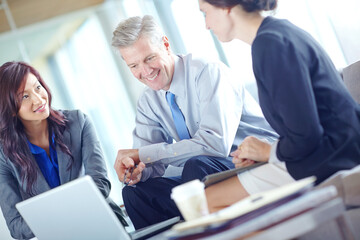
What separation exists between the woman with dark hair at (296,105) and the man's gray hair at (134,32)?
2.78 feet

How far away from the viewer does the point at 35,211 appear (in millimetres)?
1476

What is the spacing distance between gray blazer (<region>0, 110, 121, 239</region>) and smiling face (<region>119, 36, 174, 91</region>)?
0.50 metres

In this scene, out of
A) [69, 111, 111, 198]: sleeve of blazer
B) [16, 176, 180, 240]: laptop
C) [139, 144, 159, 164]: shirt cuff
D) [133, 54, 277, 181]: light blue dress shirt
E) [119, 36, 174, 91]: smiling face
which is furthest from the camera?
[69, 111, 111, 198]: sleeve of blazer

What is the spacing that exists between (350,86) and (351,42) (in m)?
0.89

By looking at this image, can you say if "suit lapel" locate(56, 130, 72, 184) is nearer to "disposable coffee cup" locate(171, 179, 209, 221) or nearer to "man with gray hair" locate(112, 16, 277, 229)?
"man with gray hair" locate(112, 16, 277, 229)

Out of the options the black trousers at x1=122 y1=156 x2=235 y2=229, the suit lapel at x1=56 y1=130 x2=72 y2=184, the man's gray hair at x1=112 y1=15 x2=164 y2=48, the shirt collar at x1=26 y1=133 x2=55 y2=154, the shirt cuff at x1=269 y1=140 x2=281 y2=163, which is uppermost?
the man's gray hair at x1=112 y1=15 x2=164 y2=48

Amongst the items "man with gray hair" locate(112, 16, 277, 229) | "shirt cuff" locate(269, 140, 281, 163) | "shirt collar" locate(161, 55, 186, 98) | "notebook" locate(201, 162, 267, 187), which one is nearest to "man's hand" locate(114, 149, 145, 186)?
"man with gray hair" locate(112, 16, 277, 229)

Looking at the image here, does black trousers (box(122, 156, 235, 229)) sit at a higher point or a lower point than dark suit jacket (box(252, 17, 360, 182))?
lower

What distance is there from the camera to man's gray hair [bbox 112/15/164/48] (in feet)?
7.66

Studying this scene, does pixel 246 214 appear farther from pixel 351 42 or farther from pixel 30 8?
pixel 30 8

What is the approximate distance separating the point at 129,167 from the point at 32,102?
70 centimetres

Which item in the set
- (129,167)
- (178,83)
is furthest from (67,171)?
(178,83)

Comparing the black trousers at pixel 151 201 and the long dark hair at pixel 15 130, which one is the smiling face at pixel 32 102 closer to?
the long dark hair at pixel 15 130

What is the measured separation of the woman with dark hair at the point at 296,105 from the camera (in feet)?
4.26
